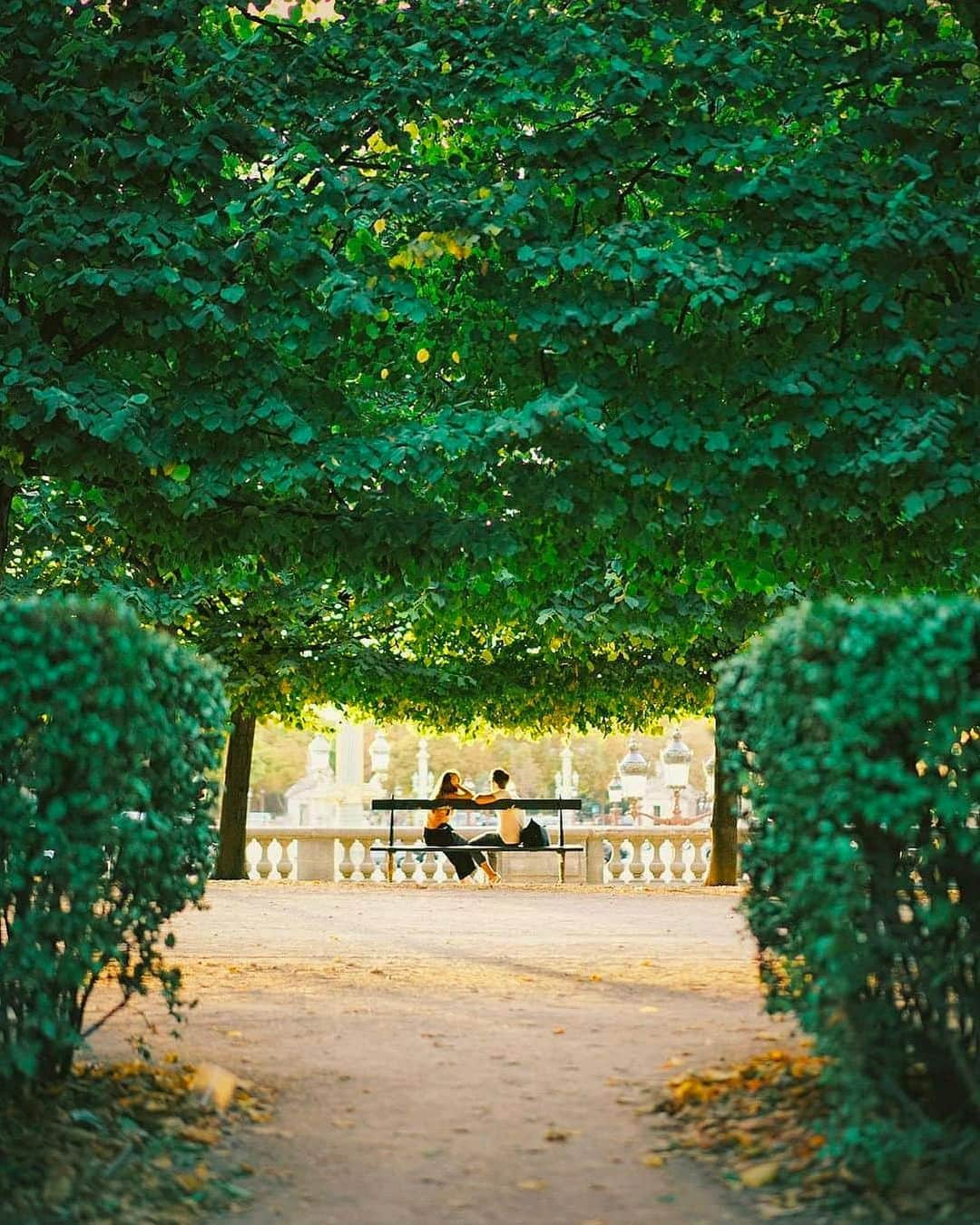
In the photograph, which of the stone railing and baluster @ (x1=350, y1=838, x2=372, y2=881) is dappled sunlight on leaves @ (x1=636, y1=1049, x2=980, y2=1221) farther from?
baluster @ (x1=350, y1=838, x2=372, y2=881)

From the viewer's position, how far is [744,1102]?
18.4 ft

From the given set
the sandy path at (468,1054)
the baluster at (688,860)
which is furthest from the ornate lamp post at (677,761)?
the sandy path at (468,1054)

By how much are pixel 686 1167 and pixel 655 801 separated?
170ft

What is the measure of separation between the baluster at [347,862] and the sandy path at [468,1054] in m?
11.4

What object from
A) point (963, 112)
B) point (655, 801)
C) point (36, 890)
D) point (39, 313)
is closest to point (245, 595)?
point (39, 313)

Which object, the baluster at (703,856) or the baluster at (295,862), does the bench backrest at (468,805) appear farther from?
the baluster at (703,856)

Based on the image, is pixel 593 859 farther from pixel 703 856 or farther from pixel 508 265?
pixel 508 265

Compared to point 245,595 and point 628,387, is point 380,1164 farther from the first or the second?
point 245,595

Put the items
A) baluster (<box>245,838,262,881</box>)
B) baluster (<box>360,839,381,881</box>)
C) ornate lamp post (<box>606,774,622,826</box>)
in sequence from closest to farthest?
baluster (<box>360,839,381,881</box>)
baluster (<box>245,838,262,881</box>)
ornate lamp post (<box>606,774,622,826</box>)

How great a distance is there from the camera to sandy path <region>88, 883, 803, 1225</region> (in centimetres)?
493

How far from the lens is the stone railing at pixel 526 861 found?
2375cm

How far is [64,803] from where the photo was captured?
509 cm

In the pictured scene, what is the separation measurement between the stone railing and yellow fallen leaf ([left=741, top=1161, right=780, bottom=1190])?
709 inches

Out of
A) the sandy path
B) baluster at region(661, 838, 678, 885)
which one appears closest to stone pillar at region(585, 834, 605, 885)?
baluster at region(661, 838, 678, 885)
